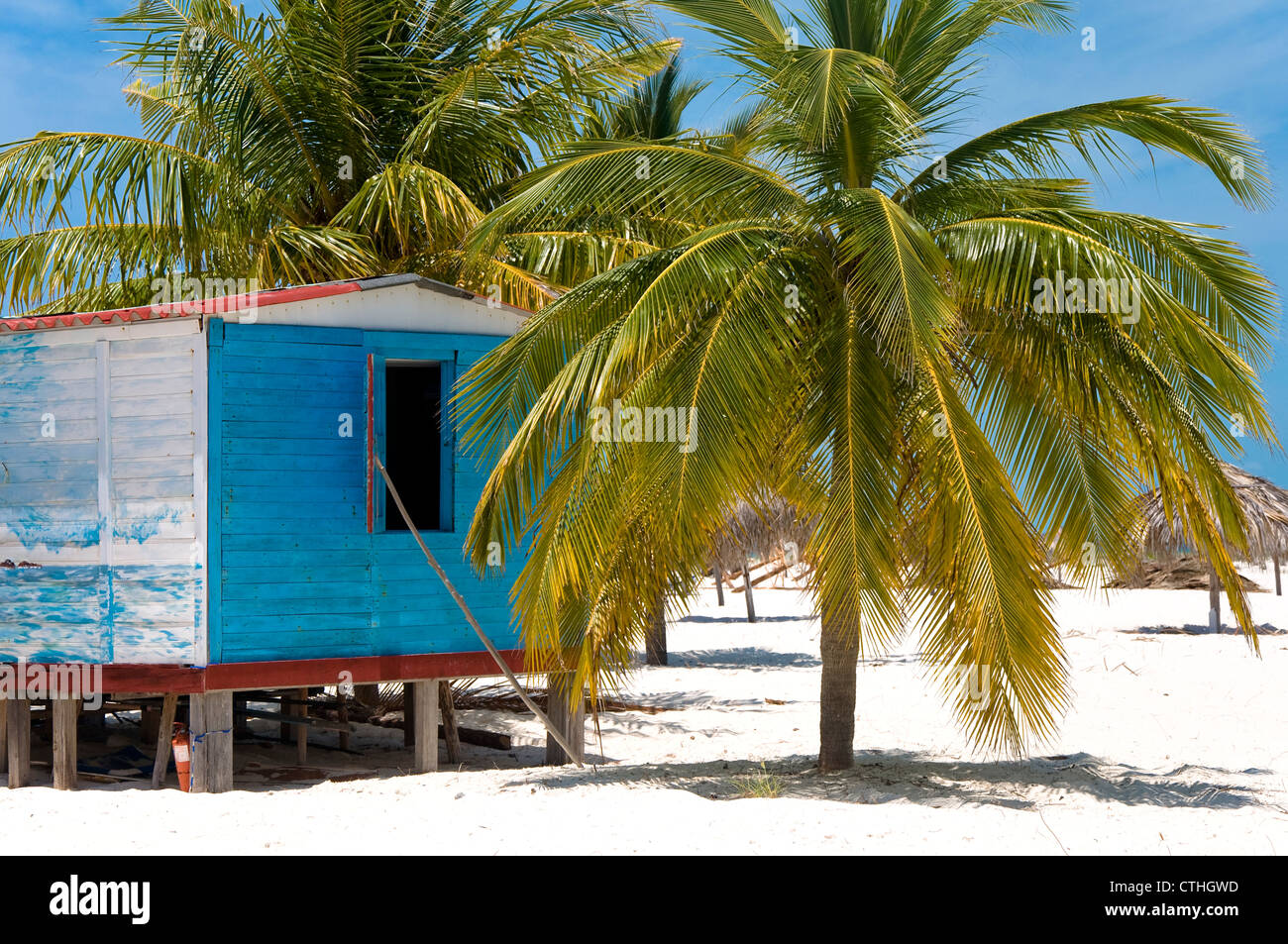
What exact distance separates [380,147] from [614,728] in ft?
25.0

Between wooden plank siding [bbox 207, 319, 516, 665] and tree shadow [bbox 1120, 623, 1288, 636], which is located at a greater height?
wooden plank siding [bbox 207, 319, 516, 665]

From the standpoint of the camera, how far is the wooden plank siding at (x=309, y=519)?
9250 millimetres

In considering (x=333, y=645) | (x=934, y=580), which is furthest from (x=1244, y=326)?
(x=333, y=645)

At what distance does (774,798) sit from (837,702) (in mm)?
1667

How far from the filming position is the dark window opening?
1348 cm

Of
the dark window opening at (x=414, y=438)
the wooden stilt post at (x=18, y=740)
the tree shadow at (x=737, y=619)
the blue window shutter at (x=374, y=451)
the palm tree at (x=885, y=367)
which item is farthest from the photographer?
the tree shadow at (x=737, y=619)

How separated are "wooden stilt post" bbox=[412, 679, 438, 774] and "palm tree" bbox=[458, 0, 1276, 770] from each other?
1523mm

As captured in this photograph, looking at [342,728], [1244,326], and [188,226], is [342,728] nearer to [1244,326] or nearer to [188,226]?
[188,226]

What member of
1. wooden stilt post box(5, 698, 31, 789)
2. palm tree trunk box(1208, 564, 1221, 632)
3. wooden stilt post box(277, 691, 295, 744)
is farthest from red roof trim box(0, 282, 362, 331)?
palm tree trunk box(1208, 564, 1221, 632)

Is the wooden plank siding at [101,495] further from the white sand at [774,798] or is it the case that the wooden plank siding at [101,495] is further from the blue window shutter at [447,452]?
the blue window shutter at [447,452]

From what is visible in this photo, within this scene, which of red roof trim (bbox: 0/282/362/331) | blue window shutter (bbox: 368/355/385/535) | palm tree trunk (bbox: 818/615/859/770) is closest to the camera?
red roof trim (bbox: 0/282/362/331)

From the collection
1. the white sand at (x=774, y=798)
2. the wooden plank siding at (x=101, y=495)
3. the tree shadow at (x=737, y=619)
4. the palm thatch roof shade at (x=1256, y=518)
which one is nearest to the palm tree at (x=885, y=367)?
the white sand at (x=774, y=798)

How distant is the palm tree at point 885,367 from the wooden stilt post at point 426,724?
5.00 feet

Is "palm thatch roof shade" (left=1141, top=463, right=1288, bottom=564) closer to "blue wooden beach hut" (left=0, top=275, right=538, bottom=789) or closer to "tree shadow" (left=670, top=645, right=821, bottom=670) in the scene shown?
"tree shadow" (left=670, top=645, right=821, bottom=670)
